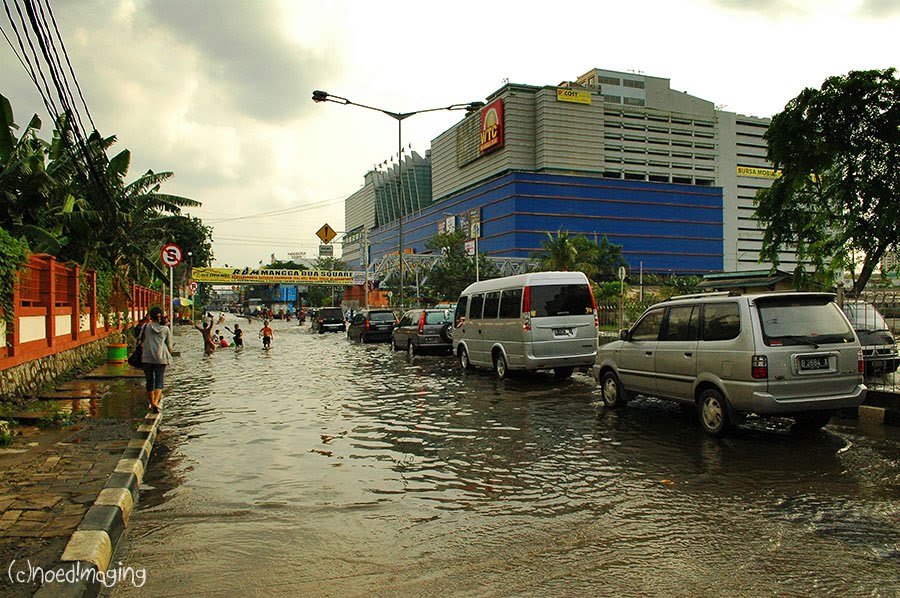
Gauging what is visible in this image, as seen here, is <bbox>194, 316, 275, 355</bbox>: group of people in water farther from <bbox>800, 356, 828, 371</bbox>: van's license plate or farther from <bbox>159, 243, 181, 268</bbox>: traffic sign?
<bbox>800, 356, 828, 371</bbox>: van's license plate

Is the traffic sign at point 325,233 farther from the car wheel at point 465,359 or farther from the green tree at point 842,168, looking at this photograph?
the green tree at point 842,168

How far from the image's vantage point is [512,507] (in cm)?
591

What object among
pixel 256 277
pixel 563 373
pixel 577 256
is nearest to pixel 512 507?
pixel 563 373

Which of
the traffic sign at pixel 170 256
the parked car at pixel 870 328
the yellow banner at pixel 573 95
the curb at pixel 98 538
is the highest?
the yellow banner at pixel 573 95

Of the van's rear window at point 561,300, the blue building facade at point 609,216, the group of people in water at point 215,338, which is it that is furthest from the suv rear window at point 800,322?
the blue building facade at point 609,216

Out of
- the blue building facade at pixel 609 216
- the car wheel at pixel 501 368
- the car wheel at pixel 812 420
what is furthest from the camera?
the blue building facade at pixel 609 216

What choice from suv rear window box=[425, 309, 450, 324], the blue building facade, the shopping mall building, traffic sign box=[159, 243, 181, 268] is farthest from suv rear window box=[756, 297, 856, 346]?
the blue building facade

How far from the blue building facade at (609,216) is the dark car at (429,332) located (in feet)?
259

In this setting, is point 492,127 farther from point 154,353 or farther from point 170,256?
point 154,353

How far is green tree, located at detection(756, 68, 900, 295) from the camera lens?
1382 centimetres

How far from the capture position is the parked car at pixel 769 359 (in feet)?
26.8

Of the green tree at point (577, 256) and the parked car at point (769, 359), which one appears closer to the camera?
the parked car at point (769, 359)

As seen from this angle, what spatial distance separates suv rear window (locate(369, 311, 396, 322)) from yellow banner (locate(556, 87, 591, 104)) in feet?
285

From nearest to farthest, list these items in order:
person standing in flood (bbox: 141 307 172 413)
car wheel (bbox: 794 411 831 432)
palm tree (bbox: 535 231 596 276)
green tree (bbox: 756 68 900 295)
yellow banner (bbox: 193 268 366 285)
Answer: car wheel (bbox: 794 411 831 432), person standing in flood (bbox: 141 307 172 413), green tree (bbox: 756 68 900 295), palm tree (bbox: 535 231 596 276), yellow banner (bbox: 193 268 366 285)
